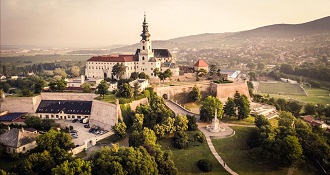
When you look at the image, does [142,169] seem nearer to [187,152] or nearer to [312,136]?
[187,152]

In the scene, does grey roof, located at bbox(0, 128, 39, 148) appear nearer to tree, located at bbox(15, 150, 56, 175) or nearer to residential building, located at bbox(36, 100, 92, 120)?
tree, located at bbox(15, 150, 56, 175)

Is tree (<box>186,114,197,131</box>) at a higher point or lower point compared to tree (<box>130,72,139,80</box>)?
lower

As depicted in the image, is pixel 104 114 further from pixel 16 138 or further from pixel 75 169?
pixel 75 169

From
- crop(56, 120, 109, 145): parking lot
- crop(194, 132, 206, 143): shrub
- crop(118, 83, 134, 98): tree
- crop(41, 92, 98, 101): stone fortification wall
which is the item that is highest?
crop(118, 83, 134, 98): tree

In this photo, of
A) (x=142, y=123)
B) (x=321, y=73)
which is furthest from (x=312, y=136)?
(x=321, y=73)

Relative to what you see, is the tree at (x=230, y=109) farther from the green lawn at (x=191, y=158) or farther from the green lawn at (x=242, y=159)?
the green lawn at (x=191, y=158)

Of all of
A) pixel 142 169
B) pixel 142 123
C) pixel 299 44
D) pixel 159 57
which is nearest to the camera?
pixel 142 169

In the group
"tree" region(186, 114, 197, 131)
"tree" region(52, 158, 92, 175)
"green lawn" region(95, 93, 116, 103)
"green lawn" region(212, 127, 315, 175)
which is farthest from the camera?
"green lawn" region(95, 93, 116, 103)

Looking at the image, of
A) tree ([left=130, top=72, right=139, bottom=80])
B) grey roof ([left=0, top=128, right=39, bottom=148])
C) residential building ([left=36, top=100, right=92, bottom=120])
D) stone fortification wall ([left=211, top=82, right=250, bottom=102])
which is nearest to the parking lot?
residential building ([left=36, top=100, right=92, bottom=120])
